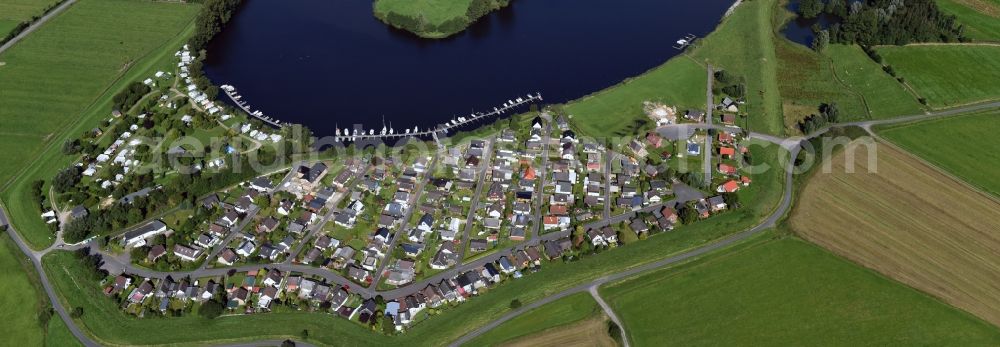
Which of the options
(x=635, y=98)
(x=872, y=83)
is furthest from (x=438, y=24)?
(x=872, y=83)

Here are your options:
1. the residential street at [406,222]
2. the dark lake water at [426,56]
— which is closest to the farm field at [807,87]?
the dark lake water at [426,56]

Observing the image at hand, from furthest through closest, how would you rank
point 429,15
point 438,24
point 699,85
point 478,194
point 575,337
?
1. point 429,15
2. point 438,24
3. point 699,85
4. point 478,194
5. point 575,337

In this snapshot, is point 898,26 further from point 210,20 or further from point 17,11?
point 17,11

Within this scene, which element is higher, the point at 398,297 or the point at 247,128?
the point at 247,128

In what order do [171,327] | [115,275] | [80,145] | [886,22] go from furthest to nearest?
[886,22], [80,145], [115,275], [171,327]

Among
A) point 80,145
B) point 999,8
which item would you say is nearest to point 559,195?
point 80,145

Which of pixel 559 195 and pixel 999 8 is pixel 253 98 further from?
pixel 999 8

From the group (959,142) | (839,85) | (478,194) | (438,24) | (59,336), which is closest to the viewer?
(59,336)

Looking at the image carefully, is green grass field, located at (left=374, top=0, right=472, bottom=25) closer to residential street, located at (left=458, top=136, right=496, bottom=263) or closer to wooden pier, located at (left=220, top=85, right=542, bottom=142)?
wooden pier, located at (left=220, top=85, right=542, bottom=142)
